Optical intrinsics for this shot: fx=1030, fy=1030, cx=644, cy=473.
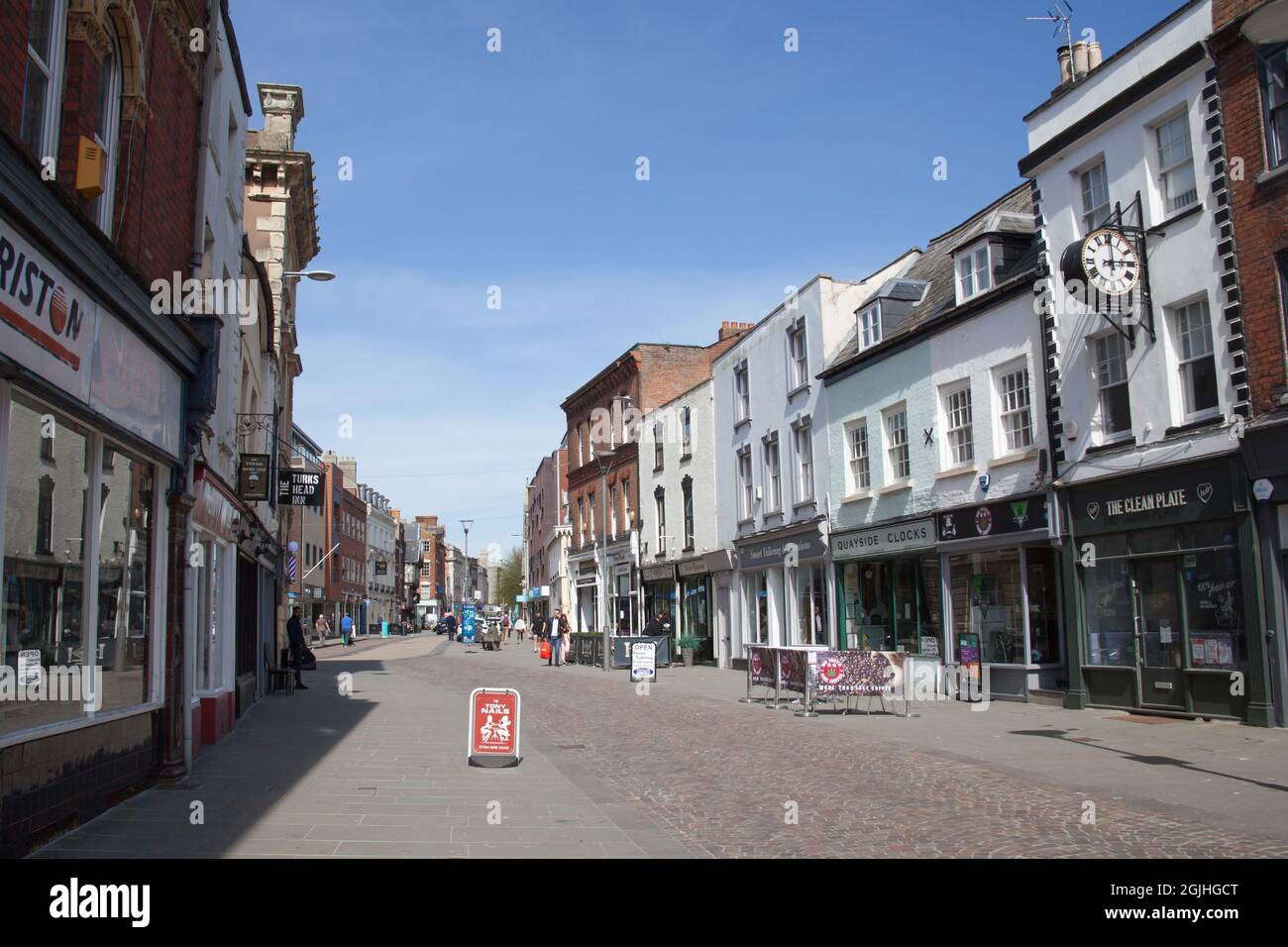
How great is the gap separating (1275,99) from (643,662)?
1688 centimetres

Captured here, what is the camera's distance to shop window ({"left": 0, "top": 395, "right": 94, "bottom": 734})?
22.7 ft

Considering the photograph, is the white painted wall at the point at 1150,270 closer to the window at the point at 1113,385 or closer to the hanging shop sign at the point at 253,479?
the window at the point at 1113,385

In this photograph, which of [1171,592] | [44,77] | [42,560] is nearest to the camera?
[42,560]

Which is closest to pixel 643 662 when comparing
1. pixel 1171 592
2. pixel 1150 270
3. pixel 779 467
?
pixel 779 467

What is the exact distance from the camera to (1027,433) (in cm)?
1859

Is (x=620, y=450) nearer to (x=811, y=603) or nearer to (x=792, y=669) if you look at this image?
(x=811, y=603)

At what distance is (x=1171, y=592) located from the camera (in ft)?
50.2

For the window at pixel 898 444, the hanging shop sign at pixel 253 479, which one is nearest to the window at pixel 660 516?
the window at pixel 898 444

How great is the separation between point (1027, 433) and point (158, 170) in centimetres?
1452

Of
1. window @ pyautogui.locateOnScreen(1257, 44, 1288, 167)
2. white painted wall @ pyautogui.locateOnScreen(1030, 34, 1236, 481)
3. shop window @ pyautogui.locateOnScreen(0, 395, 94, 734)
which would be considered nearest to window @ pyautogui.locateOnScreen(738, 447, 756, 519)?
white painted wall @ pyautogui.locateOnScreen(1030, 34, 1236, 481)

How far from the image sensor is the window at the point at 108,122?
914 centimetres

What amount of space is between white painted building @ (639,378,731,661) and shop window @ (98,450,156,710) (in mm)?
23030
